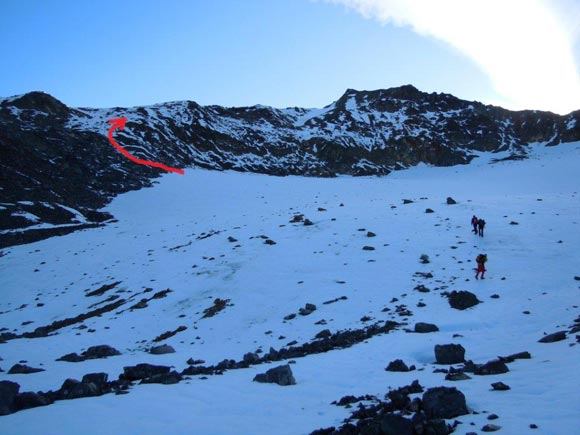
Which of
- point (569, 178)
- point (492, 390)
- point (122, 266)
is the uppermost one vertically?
point (569, 178)

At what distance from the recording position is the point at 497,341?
13.5 m

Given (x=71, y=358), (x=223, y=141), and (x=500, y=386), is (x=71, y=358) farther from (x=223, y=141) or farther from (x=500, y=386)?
(x=223, y=141)

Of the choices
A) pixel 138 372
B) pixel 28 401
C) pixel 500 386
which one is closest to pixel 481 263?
pixel 500 386

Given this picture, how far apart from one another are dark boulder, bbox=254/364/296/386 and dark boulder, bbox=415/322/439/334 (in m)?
6.19

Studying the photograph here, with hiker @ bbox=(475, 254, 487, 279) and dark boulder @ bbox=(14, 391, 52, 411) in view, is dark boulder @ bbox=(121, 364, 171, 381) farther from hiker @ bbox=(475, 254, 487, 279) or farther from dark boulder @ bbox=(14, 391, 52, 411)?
hiker @ bbox=(475, 254, 487, 279)

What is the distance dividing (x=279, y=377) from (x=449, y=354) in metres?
4.62

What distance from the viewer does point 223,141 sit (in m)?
105

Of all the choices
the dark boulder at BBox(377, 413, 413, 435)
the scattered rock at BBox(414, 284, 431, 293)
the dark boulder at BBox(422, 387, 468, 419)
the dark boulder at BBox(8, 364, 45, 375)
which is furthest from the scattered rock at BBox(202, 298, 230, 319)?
the dark boulder at BBox(377, 413, 413, 435)

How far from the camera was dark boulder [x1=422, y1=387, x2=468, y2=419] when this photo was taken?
7176mm

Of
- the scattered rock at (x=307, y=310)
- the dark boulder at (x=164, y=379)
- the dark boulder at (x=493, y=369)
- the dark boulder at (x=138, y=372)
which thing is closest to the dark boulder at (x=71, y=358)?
the dark boulder at (x=138, y=372)

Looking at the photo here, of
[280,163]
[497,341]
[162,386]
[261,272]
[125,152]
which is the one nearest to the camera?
[162,386]

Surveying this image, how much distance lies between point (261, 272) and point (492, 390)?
1703cm

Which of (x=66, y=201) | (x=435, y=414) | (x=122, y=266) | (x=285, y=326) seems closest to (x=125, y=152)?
(x=66, y=201)

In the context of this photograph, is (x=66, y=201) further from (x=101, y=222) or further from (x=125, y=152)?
(x=125, y=152)
